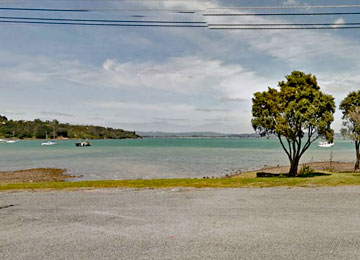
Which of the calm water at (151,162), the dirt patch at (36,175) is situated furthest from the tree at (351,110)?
the dirt patch at (36,175)

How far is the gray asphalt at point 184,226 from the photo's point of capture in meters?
6.04

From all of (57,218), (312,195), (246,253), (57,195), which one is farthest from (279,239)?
(57,195)

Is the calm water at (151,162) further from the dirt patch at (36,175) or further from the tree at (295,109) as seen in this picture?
the tree at (295,109)

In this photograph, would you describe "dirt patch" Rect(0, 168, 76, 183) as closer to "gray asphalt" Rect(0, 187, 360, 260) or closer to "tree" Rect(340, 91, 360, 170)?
"gray asphalt" Rect(0, 187, 360, 260)

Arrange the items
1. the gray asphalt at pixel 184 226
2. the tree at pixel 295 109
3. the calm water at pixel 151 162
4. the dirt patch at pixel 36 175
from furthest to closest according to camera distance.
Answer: the calm water at pixel 151 162
the dirt patch at pixel 36 175
the tree at pixel 295 109
the gray asphalt at pixel 184 226

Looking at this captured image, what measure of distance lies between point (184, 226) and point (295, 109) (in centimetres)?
1770

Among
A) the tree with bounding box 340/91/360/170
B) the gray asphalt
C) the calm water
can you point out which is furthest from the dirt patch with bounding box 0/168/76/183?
the tree with bounding box 340/91/360/170

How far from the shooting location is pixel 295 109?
21.9 meters

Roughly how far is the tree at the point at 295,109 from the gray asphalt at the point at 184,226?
10.7m

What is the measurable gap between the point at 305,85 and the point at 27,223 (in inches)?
869

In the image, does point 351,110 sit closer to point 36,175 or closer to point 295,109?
point 295,109

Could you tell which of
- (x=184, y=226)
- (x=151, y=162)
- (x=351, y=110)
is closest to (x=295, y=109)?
(x=351, y=110)

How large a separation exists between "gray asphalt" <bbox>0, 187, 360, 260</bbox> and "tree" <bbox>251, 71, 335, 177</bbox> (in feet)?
35.0

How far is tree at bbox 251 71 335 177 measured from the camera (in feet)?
70.4
